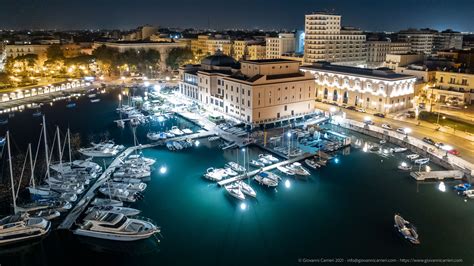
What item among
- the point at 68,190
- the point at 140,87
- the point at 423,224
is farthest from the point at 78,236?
the point at 140,87

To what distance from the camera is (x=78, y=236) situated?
24562 mm

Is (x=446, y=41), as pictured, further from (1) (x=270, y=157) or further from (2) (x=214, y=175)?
(2) (x=214, y=175)

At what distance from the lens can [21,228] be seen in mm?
24109

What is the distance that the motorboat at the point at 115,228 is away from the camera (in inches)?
949

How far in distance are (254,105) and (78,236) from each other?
2654 cm

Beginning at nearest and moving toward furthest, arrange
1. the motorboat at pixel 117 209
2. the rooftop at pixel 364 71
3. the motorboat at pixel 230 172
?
the motorboat at pixel 117 209 < the motorboat at pixel 230 172 < the rooftop at pixel 364 71

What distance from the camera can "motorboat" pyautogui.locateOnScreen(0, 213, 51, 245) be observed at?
23859 millimetres

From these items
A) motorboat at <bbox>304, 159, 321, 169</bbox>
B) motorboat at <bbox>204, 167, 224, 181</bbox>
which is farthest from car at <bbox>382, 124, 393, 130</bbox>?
motorboat at <bbox>204, 167, 224, 181</bbox>

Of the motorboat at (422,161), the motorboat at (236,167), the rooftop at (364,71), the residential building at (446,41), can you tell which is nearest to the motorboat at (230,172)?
the motorboat at (236,167)

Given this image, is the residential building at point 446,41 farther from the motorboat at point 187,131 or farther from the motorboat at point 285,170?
the motorboat at point 285,170

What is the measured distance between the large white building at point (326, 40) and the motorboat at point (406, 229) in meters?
58.3

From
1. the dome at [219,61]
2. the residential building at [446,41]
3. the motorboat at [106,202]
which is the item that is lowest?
the motorboat at [106,202]

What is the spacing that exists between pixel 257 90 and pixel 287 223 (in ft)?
73.8

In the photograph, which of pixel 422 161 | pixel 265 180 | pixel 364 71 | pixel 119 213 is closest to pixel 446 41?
pixel 364 71
